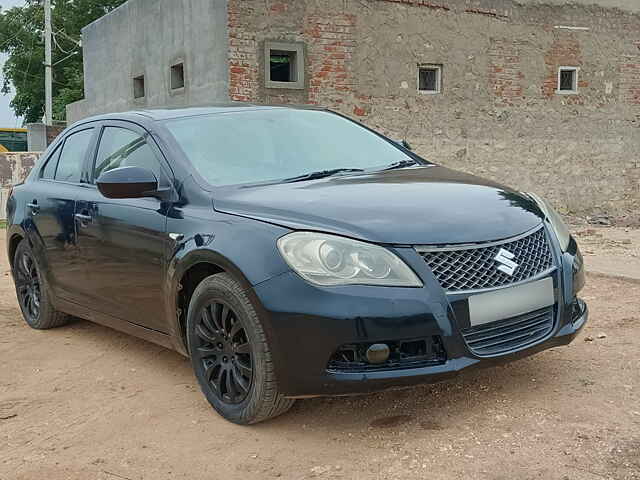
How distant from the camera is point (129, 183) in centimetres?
394

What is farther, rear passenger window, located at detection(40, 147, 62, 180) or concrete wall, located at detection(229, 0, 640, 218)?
concrete wall, located at detection(229, 0, 640, 218)

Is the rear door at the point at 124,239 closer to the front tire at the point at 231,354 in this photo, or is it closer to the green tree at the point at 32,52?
the front tire at the point at 231,354

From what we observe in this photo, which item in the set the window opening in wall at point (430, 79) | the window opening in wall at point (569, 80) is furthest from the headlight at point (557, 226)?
the window opening in wall at point (569, 80)

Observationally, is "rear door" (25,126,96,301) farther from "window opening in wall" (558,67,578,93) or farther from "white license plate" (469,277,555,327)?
"window opening in wall" (558,67,578,93)

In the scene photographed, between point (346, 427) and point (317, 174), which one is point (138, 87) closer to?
point (317, 174)

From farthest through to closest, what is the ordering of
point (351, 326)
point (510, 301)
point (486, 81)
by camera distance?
1. point (486, 81)
2. point (510, 301)
3. point (351, 326)

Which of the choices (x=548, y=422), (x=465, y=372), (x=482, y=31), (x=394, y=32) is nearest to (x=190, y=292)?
(x=465, y=372)

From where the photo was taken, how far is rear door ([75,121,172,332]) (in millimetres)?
4012

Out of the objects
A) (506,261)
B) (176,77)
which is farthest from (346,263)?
(176,77)

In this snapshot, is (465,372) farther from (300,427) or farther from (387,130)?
(387,130)

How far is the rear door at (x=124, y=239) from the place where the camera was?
4.01 m

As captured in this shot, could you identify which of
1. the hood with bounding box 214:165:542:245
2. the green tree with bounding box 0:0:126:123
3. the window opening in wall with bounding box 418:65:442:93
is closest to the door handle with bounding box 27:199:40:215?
the hood with bounding box 214:165:542:245

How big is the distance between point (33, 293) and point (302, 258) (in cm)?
320

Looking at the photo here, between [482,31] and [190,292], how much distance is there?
11.6 m
